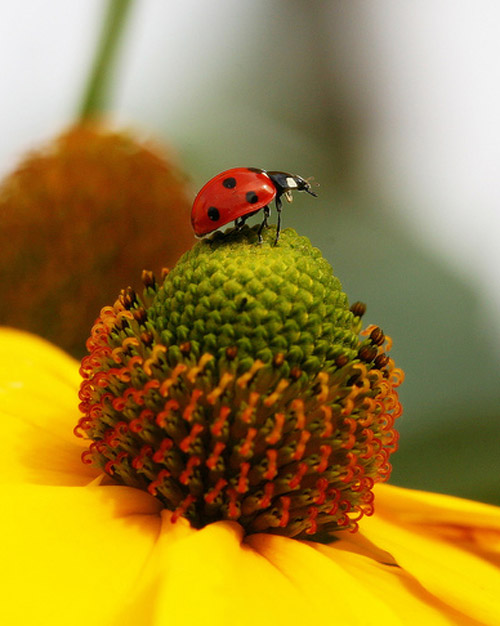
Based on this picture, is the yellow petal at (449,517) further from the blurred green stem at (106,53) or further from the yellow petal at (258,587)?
the blurred green stem at (106,53)

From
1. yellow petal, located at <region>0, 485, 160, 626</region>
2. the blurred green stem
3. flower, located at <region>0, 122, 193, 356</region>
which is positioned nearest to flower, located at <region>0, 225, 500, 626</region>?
yellow petal, located at <region>0, 485, 160, 626</region>

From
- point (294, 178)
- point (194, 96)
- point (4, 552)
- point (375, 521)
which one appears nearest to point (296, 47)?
point (194, 96)

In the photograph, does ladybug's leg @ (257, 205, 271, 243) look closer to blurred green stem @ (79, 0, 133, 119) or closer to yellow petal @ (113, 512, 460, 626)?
yellow petal @ (113, 512, 460, 626)

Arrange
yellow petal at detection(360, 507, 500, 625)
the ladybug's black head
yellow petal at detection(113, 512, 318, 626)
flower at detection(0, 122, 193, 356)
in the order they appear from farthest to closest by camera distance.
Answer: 1. flower at detection(0, 122, 193, 356)
2. the ladybug's black head
3. yellow petal at detection(360, 507, 500, 625)
4. yellow petal at detection(113, 512, 318, 626)

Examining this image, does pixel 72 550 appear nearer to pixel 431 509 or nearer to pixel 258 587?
pixel 258 587

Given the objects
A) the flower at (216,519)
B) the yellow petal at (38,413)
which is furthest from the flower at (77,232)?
the flower at (216,519)

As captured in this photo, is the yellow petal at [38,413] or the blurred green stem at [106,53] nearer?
the yellow petal at [38,413]

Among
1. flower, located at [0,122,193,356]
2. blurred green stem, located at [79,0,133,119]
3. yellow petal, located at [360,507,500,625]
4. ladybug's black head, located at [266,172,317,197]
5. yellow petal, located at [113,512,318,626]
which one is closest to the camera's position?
yellow petal, located at [113,512,318,626]

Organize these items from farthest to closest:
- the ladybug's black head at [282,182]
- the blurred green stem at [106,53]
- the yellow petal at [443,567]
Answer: the blurred green stem at [106,53] < the ladybug's black head at [282,182] < the yellow petal at [443,567]
